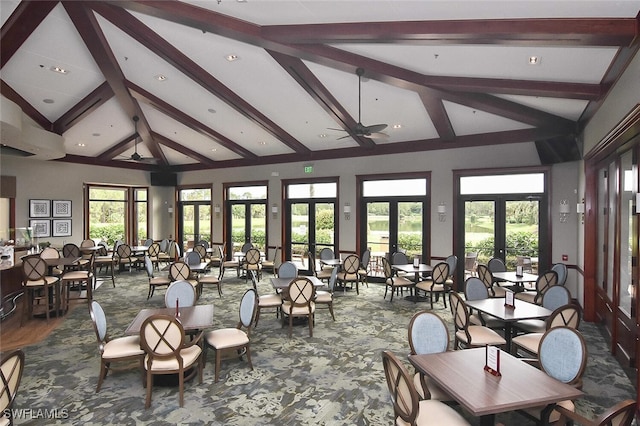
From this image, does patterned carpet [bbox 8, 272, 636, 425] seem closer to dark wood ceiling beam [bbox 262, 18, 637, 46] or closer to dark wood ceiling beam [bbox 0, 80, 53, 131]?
dark wood ceiling beam [bbox 262, 18, 637, 46]

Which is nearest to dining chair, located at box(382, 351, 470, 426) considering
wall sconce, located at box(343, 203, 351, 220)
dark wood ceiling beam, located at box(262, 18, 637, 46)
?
dark wood ceiling beam, located at box(262, 18, 637, 46)

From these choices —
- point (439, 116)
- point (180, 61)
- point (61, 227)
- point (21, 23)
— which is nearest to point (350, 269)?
point (439, 116)

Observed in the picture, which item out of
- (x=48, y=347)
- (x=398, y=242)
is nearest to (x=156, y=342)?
(x=48, y=347)

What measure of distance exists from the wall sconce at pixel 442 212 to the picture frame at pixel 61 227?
1209 cm

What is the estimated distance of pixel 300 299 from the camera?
5.96 meters

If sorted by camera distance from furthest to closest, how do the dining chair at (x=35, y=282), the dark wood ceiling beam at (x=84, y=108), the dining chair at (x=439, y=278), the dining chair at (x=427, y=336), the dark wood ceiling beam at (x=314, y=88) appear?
1. the dark wood ceiling beam at (x=84, y=108)
2. the dining chair at (x=439, y=278)
3. the dining chair at (x=35, y=282)
4. the dark wood ceiling beam at (x=314, y=88)
5. the dining chair at (x=427, y=336)

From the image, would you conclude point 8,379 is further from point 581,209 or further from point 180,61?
point 581,209

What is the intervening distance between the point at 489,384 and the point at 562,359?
0.92 m

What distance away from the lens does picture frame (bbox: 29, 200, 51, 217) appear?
11.3 m

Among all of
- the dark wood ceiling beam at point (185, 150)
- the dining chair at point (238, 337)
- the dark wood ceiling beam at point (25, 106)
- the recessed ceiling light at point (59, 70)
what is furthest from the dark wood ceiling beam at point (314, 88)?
the dark wood ceiling beam at point (185, 150)

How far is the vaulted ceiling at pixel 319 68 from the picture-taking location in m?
4.13

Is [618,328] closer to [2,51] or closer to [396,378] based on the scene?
[396,378]

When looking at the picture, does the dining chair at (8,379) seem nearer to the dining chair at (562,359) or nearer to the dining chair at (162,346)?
the dining chair at (162,346)

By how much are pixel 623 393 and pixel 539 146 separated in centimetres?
523
